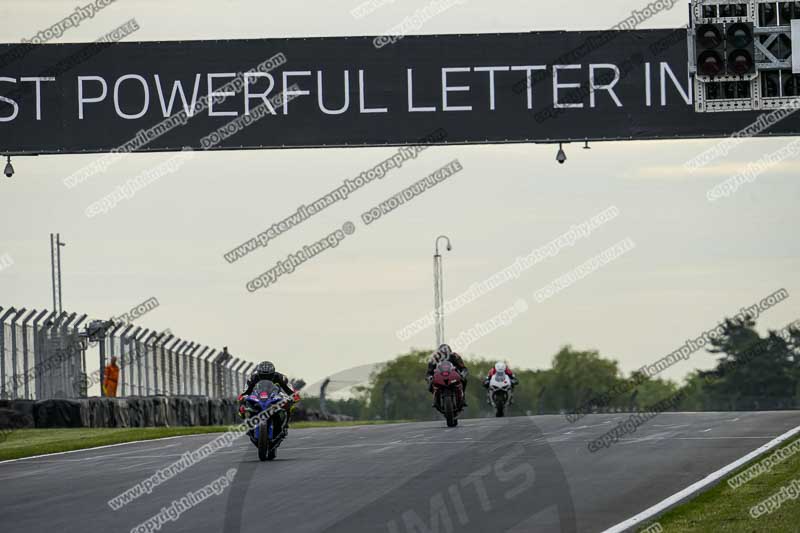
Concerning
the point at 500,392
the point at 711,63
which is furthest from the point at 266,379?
the point at 500,392

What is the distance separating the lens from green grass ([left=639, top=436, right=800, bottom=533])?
1241cm

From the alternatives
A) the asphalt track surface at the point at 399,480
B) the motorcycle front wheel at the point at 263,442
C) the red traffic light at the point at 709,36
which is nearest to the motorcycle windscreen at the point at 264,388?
the motorcycle front wheel at the point at 263,442

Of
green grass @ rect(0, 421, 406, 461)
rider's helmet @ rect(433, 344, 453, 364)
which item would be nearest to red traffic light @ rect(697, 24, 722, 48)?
rider's helmet @ rect(433, 344, 453, 364)

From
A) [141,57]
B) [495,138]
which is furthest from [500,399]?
[141,57]

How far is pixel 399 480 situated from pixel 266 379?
404 cm

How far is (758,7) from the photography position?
17.5 metres

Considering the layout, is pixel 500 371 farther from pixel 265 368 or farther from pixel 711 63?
pixel 711 63

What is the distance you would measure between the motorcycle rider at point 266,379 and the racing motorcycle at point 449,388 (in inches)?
280

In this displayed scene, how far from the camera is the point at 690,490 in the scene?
15.3 meters

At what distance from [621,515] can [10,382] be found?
19.0 m

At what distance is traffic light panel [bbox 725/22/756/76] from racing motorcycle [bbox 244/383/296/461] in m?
7.03

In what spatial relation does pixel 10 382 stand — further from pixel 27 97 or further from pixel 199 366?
pixel 199 366

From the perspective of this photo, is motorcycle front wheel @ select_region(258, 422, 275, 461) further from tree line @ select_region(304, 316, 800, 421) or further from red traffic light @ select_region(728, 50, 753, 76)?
tree line @ select_region(304, 316, 800, 421)

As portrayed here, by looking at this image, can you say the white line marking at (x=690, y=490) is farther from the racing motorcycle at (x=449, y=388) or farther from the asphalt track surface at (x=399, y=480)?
the racing motorcycle at (x=449, y=388)
